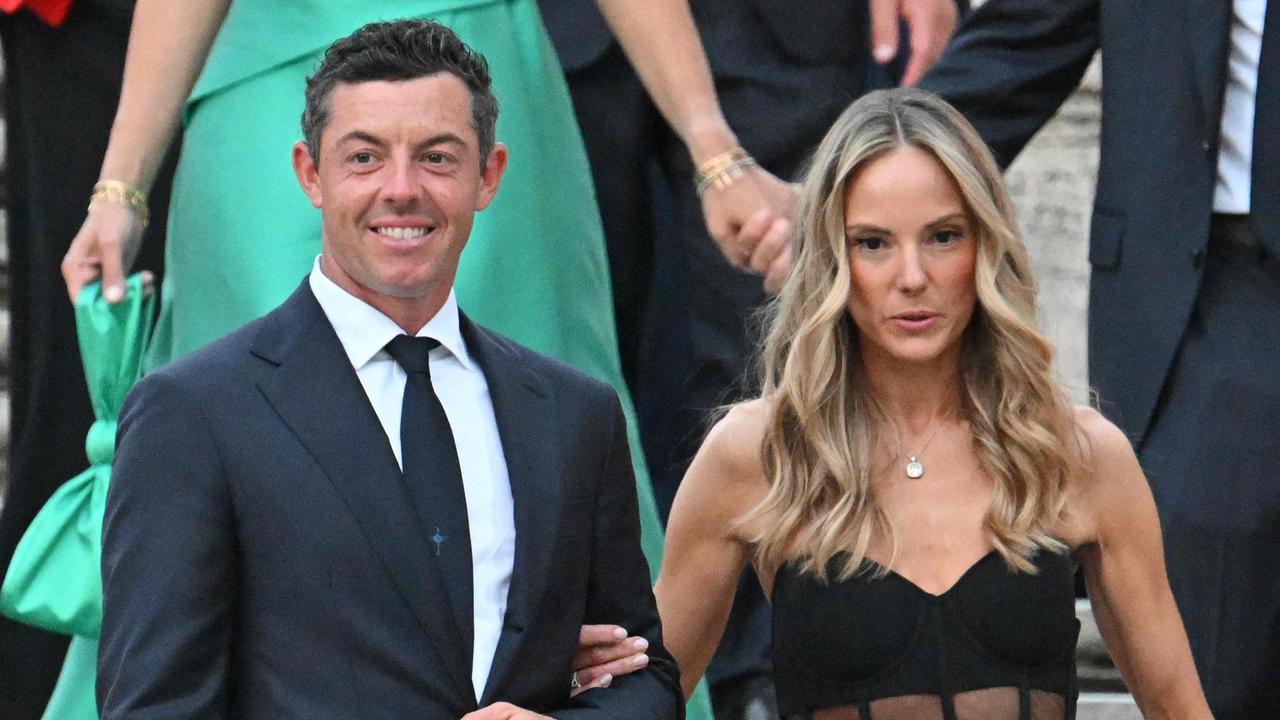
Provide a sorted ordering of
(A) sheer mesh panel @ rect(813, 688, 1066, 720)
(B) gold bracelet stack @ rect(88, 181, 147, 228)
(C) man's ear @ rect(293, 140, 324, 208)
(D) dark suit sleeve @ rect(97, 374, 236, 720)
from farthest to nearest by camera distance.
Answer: (B) gold bracelet stack @ rect(88, 181, 147, 228)
(A) sheer mesh panel @ rect(813, 688, 1066, 720)
(C) man's ear @ rect(293, 140, 324, 208)
(D) dark suit sleeve @ rect(97, 374, 236, 720)

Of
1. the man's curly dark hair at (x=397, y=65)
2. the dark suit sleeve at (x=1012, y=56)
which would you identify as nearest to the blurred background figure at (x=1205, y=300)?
the dark suit sleeve at (x=1012, y=56)

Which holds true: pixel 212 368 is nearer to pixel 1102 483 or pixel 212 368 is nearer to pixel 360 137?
pixel 360 137

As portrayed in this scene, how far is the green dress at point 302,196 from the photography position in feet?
13.4

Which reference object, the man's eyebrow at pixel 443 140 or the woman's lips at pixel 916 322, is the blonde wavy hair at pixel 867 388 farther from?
the man's eyebrow at pixel 443 140

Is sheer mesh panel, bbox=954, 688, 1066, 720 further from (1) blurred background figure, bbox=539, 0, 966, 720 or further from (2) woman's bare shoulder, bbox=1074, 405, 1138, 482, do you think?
(1) blurred background figure, bbox=539, 0, 966, 720

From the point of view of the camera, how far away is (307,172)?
10.6 feet

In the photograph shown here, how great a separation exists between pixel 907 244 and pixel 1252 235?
123cm

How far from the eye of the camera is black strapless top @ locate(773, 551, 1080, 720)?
12.1ft

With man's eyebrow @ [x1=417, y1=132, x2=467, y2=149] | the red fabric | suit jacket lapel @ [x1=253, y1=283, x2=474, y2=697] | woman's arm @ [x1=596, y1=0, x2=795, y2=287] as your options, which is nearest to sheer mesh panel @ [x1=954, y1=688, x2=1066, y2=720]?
woman's arm @ [x1=596, y1=0, x2=795, y2=287]

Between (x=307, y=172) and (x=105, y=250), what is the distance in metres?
1.02

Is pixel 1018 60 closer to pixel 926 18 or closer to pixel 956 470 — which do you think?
pixel 926 18

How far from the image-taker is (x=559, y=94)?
4.38 meters

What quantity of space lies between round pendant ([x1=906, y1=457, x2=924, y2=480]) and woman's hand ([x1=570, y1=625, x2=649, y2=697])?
32.8 inches

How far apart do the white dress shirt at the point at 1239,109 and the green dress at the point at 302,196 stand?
1.27 m
